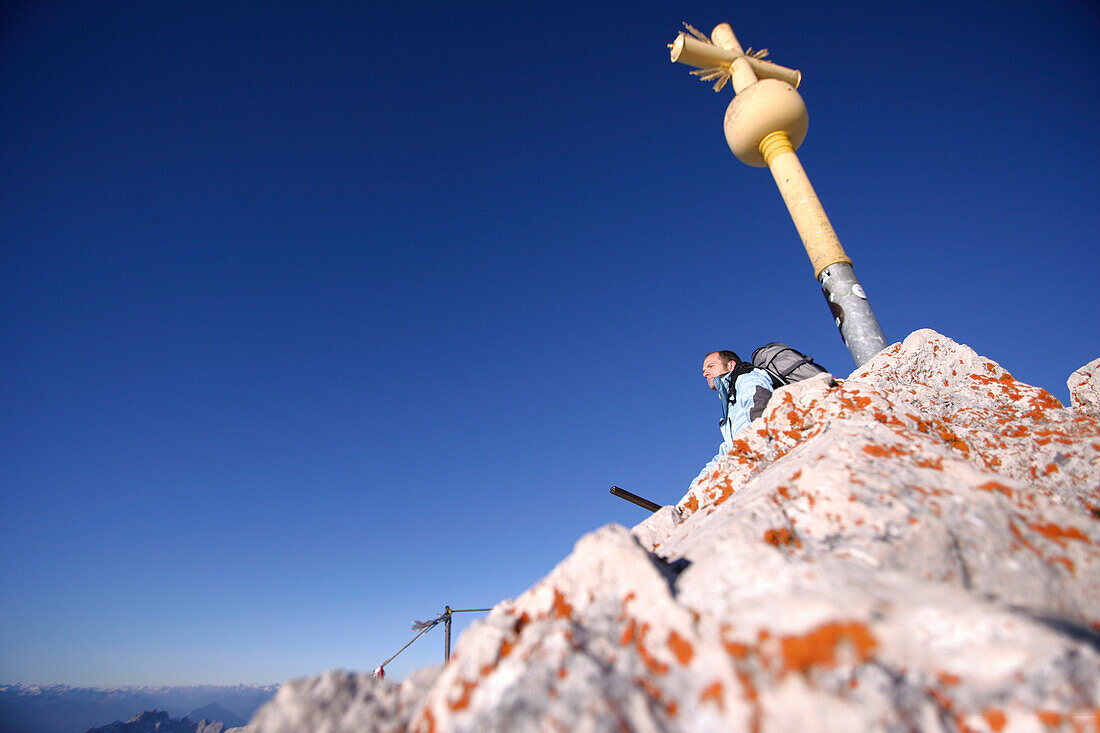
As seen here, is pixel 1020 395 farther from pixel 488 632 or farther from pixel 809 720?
pixel 488 632

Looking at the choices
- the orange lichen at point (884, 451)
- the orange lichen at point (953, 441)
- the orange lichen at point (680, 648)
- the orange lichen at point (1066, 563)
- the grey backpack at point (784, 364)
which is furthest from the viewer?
the grey backpack at point (784, 364)

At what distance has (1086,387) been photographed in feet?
16.4

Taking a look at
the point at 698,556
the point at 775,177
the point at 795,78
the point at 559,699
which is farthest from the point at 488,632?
the point at 795,78

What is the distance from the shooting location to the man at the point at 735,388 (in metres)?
6.32

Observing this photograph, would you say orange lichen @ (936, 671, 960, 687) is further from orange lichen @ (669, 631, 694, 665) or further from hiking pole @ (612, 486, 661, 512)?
hiking pole @ (612, 486, 661, 512)

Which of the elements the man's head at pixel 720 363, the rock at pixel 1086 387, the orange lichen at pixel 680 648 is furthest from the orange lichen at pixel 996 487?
the man's head at pixel 720 363

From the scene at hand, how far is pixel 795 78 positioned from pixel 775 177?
22.8 ft

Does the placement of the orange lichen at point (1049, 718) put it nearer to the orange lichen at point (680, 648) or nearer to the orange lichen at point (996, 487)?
the orange lichen at point (680, 648)

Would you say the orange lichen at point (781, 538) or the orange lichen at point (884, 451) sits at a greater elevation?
the orange lichen at point (884, 451)

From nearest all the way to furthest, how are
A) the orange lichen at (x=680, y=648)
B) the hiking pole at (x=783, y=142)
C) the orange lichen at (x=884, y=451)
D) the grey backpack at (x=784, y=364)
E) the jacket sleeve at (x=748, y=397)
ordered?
1. the orange lichen at (x=680, y=648)
2. the orange lichen at (x=884, y=451)
3. the jacket sleeve at (x=748, y=397)
4. the grey backpack at (x=784, y=364)
5. the hiking pole at (x=783, y=142)

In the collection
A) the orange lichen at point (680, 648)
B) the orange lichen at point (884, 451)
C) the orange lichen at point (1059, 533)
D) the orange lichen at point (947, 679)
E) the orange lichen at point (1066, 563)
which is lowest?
the orange lichen at point (947, 679)

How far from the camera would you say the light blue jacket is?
627 cm

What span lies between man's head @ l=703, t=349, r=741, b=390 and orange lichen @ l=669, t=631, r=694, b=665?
608 centimetres

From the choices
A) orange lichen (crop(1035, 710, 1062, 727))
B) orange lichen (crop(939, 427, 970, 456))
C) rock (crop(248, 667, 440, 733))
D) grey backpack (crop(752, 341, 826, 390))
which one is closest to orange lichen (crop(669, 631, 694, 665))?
orange lichen (crop(1035, 710, 1062, 727))
